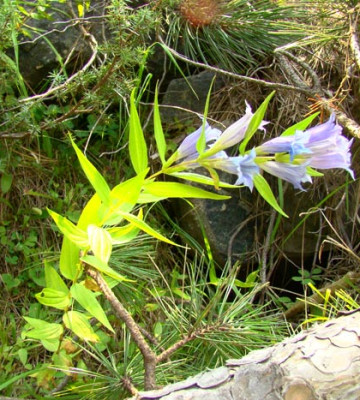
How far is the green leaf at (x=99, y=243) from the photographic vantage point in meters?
0.62

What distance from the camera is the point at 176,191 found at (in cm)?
68

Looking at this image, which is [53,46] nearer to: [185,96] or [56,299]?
[185,96]

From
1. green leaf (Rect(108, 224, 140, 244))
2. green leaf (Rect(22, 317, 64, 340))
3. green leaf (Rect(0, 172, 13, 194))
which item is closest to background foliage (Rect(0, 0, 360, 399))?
green leaf (Rect(0, 172, 13, 194))

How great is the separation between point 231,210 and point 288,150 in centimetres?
89

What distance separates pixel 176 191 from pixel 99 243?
11 centimetres

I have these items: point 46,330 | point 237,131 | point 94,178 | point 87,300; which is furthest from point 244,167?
point 46,330

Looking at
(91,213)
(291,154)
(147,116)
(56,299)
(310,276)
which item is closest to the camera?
(291,154)

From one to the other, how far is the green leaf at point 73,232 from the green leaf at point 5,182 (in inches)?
28.5

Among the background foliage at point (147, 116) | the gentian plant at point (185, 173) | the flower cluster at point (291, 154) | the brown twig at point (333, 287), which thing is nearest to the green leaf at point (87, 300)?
the gentian plant at point (185, 173)

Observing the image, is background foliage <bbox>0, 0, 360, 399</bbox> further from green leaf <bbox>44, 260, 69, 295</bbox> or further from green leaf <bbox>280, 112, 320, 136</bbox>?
green leaf <bbox>280, 112, 320, 136</bbox>

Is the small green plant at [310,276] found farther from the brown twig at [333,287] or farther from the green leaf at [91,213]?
the green leaf at [91,213]

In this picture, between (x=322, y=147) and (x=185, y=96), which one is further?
(x=185, y=96)

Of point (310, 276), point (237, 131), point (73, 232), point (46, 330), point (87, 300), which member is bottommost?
point (310, 276)

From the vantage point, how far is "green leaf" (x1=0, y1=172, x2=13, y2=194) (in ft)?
4.49
